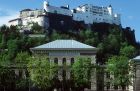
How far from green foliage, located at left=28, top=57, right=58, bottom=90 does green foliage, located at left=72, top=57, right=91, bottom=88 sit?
2510 millimetres

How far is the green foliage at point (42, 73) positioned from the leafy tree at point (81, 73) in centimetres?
251

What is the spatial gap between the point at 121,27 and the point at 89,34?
2235 centimetres

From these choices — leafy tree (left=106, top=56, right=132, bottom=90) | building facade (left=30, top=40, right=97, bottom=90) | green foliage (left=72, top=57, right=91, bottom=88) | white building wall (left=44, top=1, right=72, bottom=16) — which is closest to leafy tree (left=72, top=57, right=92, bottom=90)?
green foliage (left=72, top=57, right=91, bottom=88)

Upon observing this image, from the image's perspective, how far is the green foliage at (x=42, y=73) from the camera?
63781 mm

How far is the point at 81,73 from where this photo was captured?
65.9 metres

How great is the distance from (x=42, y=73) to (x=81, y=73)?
16.2 ft

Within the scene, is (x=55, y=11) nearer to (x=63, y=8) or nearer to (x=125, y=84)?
(x=63, y=8)

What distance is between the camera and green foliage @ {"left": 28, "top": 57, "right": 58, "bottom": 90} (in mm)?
63781

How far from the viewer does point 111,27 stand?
15475 centimetres

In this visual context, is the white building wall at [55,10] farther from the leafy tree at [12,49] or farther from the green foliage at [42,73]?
the green foliage at [42,73]

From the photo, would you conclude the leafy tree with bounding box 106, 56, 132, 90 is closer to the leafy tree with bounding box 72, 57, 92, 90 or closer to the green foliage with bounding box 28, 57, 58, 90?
the leafy tree with bounding box 72, 57, 92, 90

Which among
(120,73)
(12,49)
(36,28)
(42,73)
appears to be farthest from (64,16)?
(42,73)

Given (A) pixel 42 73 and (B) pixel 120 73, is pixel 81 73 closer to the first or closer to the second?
(B) pixel 120 73

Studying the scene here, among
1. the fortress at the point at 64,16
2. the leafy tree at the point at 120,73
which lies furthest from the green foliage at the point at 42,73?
the fortress at the point at 64,16
